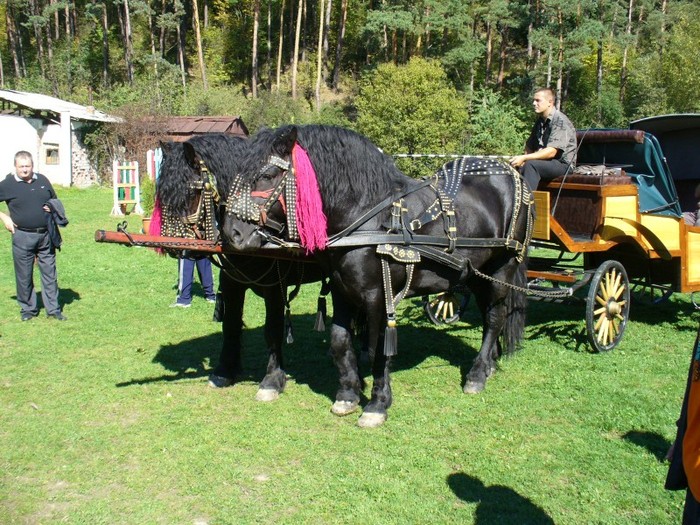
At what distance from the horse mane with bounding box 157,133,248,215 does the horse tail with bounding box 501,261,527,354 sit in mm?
2948

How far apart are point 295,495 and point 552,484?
1.63 meters

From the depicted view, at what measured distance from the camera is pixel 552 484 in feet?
14.0

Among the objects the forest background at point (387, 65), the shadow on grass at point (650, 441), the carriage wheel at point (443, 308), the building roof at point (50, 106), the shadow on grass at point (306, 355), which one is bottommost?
the shadow on grass at point (306, 355)

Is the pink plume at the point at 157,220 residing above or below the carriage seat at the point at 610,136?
below

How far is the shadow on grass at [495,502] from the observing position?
388cm

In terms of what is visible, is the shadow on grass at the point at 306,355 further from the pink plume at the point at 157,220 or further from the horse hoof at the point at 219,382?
the pink plume at the point at 157,220

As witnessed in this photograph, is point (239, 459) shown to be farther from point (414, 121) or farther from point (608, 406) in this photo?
point (414, 121)

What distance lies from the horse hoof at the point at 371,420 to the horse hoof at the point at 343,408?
179 mm

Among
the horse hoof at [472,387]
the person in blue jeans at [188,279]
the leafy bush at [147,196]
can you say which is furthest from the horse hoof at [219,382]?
the leafy bush at [147,196]

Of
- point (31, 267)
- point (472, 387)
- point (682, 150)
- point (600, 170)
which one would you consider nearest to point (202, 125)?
point (31, 267)

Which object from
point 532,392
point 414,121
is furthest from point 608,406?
point 414,121

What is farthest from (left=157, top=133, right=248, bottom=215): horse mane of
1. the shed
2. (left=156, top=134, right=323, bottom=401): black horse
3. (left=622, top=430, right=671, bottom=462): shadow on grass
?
the shed

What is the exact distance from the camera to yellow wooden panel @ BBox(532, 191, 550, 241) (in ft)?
21.7

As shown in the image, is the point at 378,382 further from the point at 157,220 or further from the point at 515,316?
the point at 157,220
